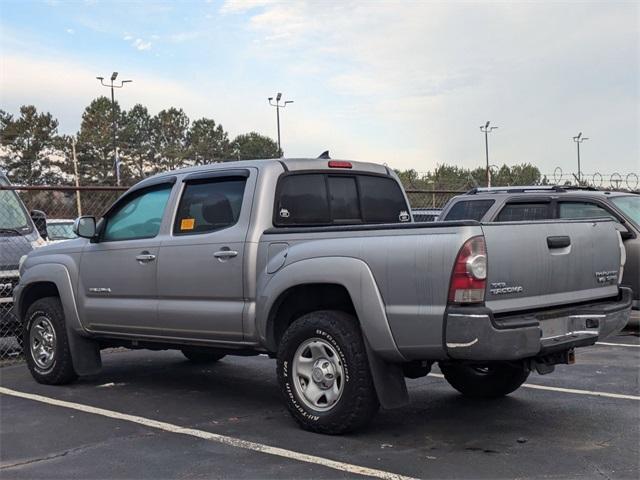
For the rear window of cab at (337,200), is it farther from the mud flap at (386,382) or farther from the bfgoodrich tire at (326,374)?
the mud flap at (386,382)

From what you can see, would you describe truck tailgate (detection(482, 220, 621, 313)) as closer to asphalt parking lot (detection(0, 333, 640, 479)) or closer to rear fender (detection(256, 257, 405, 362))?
rear fender (detection(256, 257, 405, 362))

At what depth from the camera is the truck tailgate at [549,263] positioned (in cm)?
457

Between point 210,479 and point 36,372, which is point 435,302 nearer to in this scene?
point 210,479

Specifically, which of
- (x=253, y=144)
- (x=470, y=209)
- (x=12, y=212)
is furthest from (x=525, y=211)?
(x=253, y=144)

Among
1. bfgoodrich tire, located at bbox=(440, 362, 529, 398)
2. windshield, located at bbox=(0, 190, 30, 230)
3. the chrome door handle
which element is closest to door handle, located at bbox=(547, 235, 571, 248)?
bfgoodrich tire, located at bbox=(440, 362, 529, 398)

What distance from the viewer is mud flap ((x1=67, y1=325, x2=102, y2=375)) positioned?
711 centimetres

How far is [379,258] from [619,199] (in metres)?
6.78

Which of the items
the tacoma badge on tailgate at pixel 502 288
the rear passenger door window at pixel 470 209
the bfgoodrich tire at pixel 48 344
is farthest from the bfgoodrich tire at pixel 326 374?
the rear passenger door window at pixel 470 209

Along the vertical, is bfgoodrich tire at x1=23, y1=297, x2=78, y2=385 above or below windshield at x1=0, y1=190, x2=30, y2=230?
below

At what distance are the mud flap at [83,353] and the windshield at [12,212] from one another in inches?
122

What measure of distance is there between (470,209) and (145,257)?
5.55 meters

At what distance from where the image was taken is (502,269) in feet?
15.0

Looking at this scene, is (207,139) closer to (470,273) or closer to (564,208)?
(564,208)

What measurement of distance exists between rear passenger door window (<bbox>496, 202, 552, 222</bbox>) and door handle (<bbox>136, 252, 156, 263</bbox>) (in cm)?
555
